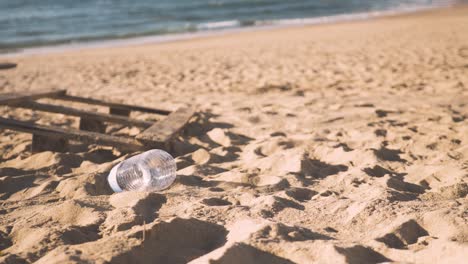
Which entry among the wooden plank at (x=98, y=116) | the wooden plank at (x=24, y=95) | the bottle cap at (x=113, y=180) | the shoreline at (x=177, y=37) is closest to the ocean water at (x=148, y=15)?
the shoreline at (x=177, y=37)

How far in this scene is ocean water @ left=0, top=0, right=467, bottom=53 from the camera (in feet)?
54.4

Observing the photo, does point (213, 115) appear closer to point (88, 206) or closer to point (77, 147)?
point (77, 147)

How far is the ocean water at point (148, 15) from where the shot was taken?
16.6 meters

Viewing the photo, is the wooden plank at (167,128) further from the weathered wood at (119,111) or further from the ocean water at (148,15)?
the ocean water at (148,15)

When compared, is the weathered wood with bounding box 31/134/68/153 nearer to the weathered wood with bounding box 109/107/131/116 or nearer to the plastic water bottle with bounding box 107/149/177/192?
the plastic water bottle with bounding box 107/149/177/192

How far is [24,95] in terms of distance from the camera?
14.2ft

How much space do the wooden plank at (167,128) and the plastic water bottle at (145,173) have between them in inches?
8.0

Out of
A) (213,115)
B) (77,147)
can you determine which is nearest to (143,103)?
(213,115)

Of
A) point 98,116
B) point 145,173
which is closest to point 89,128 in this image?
point 98,116

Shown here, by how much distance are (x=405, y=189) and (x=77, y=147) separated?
105 inches

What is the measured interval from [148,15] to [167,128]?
62.6 ft

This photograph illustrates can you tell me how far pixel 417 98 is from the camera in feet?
17.0

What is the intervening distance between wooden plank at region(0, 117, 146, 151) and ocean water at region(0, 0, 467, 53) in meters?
11.6

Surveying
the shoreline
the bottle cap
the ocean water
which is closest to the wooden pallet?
the bottle cap
